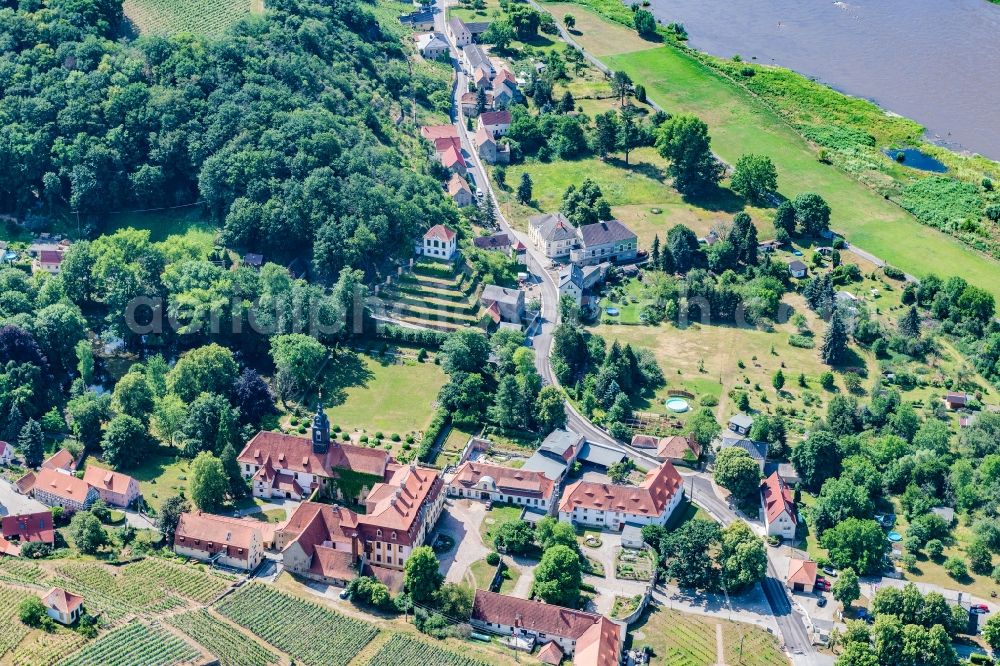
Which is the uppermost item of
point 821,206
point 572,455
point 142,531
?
point 821,206

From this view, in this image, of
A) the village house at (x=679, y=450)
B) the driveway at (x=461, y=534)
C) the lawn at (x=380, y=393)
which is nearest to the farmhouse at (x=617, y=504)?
the village house at (x=679, y=450)

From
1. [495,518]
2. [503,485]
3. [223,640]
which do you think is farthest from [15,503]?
[503,485]

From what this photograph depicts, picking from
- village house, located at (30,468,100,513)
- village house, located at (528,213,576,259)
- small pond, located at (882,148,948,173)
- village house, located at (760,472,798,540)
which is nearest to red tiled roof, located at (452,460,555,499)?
village house, located at (760,472,798,540)

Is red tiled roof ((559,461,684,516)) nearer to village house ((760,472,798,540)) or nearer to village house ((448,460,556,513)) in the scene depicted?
village house ((448,460,556,513))

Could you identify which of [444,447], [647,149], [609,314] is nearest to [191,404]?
[444,447]

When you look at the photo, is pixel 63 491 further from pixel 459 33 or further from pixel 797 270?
pixel 459 33

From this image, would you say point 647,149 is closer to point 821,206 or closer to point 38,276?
point 821,206

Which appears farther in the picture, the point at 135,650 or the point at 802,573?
the point at 802,573
